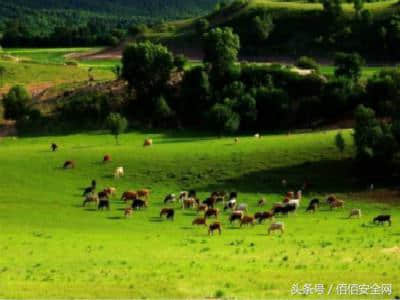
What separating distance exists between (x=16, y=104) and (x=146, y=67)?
18.0 metres

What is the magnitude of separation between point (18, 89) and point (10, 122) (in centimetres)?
456

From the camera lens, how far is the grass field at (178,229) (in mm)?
30469

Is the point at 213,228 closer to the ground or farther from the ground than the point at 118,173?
closer to the ground

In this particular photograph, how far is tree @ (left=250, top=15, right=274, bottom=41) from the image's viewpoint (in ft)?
468

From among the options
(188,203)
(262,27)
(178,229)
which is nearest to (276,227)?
(178,229)

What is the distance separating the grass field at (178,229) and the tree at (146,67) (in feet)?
47.4

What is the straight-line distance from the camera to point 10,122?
105m

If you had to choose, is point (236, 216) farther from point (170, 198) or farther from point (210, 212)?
point (170, 198)

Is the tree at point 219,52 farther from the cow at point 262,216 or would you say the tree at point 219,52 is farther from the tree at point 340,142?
the cow at point 262,216

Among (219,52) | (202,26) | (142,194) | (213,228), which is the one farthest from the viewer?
(202,26)

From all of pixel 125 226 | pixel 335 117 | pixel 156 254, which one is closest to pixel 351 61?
pixel 335 117

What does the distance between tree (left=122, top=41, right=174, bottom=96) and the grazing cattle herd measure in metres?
44.0

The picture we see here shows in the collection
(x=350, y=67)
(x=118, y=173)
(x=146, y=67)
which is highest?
(x=146, y=67)

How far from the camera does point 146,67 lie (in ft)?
349
